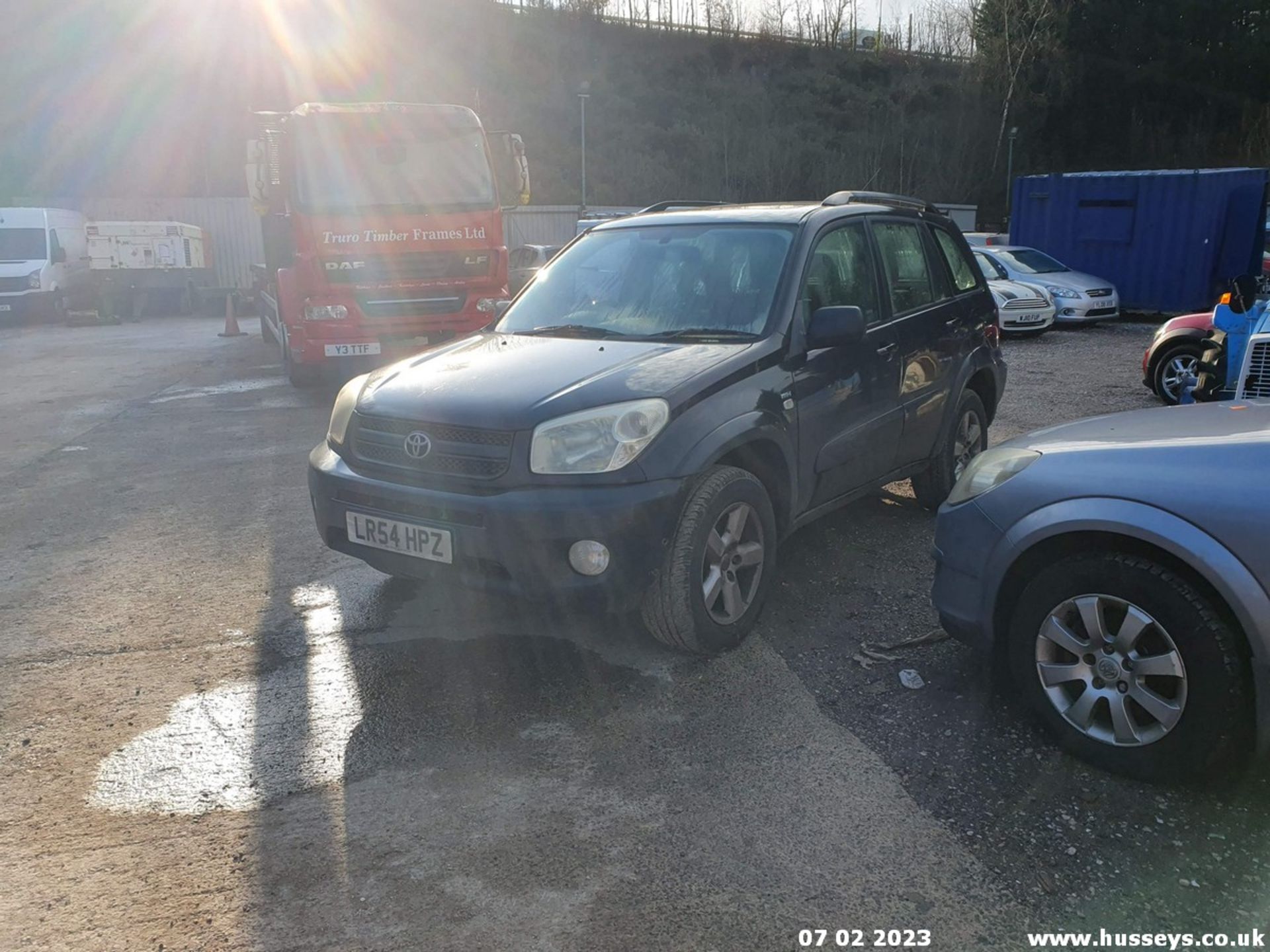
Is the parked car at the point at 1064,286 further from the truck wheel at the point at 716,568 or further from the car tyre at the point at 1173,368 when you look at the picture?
the truck wheel at the point at 716,568

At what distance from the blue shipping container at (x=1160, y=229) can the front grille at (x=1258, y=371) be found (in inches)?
533

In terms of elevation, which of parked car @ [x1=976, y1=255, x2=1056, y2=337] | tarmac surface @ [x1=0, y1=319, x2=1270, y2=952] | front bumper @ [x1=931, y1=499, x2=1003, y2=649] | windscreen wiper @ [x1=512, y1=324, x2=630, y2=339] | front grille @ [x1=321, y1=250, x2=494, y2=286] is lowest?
parked car @ [x1=976, y1=255, x2=1056, y2=337]

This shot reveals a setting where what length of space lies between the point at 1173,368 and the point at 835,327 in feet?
23.4

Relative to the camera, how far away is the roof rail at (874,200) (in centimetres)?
510

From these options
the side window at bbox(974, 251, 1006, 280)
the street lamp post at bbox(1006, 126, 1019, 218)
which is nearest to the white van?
the side window at bbox(974, 251, 1006, 280)

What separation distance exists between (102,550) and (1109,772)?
5.20m

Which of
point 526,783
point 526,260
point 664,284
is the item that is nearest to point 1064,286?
point 526,260

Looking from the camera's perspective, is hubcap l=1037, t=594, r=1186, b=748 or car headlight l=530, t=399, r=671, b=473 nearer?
hubcap l=1037, t=594, r=1186, b=748

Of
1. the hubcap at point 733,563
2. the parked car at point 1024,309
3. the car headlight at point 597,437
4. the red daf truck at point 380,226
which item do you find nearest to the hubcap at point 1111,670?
the hubcap at point 733,563

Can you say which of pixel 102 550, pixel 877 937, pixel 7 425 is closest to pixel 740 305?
pixel 877 937

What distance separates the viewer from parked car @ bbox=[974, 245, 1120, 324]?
16.4m

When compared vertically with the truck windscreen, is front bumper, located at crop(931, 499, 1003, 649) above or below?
below

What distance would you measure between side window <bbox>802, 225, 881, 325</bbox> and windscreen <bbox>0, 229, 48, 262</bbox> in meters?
21.9

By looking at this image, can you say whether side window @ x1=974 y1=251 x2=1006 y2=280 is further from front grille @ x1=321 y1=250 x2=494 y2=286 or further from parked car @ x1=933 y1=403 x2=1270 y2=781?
parked car @ x1=933 y1=403 x2=1270 y2=781
